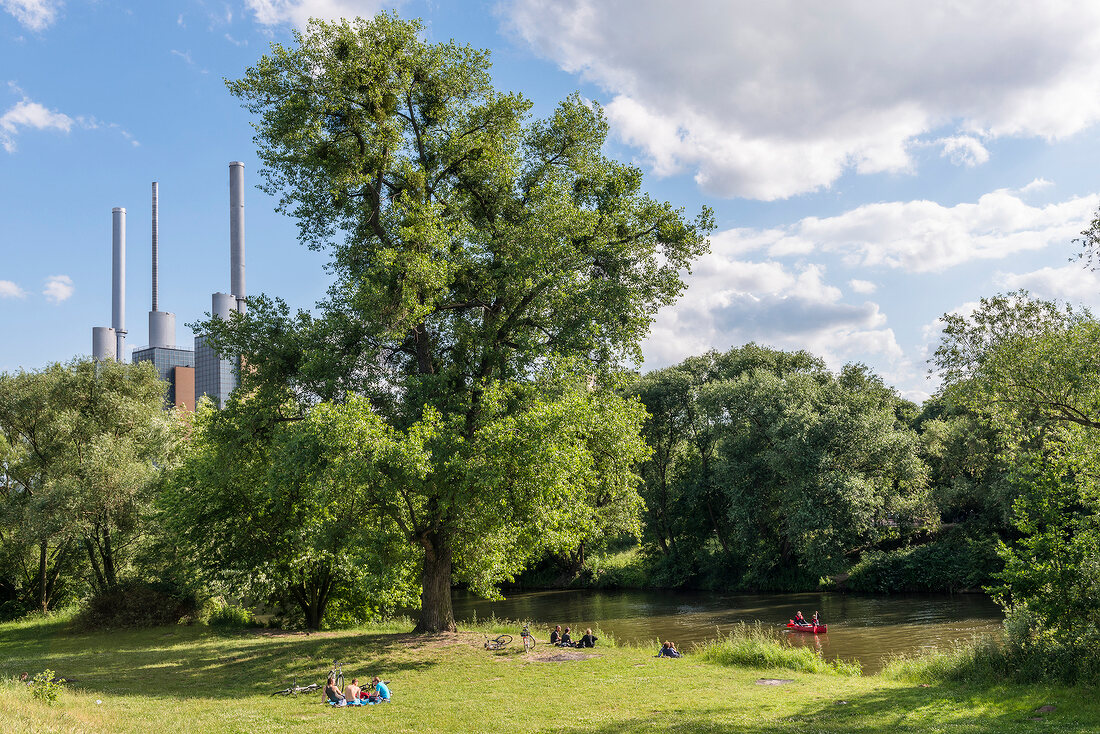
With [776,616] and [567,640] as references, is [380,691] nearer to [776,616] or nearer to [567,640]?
[567,640]

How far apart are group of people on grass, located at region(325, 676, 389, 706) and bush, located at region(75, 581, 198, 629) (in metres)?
17.9

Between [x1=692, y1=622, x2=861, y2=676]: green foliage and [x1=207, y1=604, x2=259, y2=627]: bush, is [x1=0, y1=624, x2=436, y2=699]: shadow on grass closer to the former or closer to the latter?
[x1=207, y1=604, x2=259, y2=627]: bush

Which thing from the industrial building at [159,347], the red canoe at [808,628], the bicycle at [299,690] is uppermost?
the industrial building at [159,347]

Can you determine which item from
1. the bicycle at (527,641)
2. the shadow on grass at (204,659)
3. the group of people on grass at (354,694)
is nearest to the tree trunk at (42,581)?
the shadow on grass at (204,659)

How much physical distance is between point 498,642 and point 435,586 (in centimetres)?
343

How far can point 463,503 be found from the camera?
21.1m

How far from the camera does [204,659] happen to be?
77.0 ft

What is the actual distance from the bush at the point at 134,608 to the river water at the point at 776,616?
1544 cm

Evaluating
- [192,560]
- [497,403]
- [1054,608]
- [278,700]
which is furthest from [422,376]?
[1054,608]

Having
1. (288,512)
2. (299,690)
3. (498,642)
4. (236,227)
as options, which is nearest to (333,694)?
(299,690)

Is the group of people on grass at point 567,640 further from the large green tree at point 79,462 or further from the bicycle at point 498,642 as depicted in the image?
the large green tree at point 79,462

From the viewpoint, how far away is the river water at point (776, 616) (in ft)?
94.7

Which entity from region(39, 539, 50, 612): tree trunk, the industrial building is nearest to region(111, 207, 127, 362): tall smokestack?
the industrial building

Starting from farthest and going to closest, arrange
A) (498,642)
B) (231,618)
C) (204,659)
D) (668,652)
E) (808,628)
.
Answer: (231,618) < (808,628) < (498,642) < (204,659) < (668,652)
